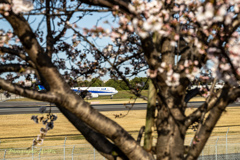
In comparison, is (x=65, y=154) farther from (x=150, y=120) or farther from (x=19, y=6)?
(x=19, y=6)

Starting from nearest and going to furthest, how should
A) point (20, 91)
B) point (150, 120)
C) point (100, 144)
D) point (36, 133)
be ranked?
1. point (20, 91)
2. point (100, 144)
3. point (150, 120)
4. point (36, 133)

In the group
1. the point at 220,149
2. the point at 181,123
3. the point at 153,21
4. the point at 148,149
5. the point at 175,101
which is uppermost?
the point at 153,21

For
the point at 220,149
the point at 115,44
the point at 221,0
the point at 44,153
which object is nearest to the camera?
the point at 221,0

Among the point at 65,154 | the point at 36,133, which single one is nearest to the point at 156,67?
the point at 65,154

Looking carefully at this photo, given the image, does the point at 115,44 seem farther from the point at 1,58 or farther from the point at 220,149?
the point at 220,149

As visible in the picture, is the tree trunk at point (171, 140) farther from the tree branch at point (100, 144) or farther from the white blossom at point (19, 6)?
the white blossom at point (19, 6)

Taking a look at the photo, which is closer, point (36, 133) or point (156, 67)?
point (156, 67)

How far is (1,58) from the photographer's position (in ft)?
15.4

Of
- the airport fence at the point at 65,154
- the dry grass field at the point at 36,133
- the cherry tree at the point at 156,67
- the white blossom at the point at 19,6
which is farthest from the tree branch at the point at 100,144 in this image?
the dry grass field at the point at 36,133

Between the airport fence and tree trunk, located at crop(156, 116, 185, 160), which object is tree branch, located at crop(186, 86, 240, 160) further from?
the airport fence

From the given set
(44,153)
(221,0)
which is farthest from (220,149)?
(221,0)

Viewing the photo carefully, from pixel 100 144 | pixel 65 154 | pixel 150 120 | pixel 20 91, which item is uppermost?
pixel 20 91

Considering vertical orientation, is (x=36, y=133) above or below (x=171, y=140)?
below

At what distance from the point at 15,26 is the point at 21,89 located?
71 centimetres
